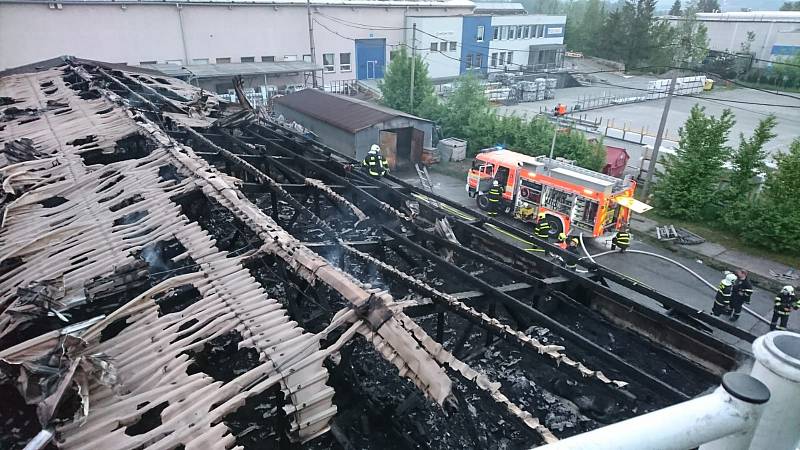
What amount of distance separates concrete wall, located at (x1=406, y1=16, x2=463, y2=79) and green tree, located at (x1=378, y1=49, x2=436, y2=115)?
1475 centimetres

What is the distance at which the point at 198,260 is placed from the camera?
18.9 feet

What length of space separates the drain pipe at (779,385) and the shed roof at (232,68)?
34.8 meters

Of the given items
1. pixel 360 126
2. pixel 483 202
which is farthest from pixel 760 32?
pixel 360 126

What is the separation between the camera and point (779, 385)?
1521 mm

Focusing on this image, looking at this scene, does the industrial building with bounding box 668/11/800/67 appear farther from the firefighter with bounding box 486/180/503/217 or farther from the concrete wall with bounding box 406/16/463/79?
the firefighter with bounding box 486/180/503/217

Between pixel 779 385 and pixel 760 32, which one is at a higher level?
pixel 760 32

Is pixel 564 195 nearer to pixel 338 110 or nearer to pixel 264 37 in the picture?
pixel 338 110

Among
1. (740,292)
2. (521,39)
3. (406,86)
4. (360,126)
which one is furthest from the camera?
(521,39)

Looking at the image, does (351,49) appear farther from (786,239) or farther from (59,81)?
(786,239)

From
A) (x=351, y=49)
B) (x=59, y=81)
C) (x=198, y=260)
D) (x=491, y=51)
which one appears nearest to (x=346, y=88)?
(x=351, y=49)

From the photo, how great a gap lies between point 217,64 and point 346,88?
1254cm

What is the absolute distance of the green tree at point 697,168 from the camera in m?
21.9

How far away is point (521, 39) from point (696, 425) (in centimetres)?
6287

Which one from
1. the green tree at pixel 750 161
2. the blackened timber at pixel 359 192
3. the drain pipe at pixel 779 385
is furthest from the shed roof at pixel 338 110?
the drain pipe at pixel 779 385
